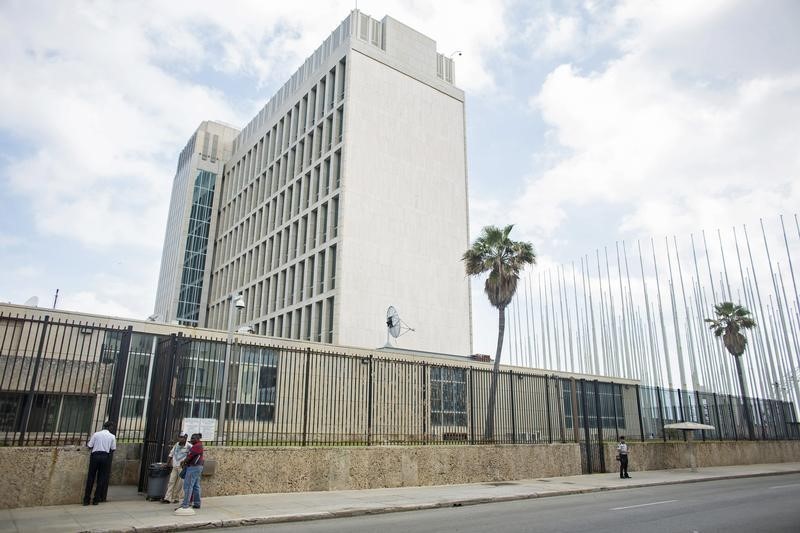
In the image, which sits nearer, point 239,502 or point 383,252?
point 239,502

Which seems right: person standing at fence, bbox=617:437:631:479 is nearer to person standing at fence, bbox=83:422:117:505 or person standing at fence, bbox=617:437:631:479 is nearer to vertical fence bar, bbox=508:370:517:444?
vertical fence bar, bbox=508:370:517:444

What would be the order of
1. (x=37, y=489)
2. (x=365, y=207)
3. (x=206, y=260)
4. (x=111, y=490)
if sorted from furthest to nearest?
(x=206, y=260) → (x=365, y=207) → (x=111, y=490) → (x=37, y=489)

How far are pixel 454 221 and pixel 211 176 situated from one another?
1598 inches

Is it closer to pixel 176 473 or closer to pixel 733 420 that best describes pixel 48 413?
pixel 176 473

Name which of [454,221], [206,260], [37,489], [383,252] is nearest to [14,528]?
[37,489]

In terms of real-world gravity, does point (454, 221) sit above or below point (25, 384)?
above

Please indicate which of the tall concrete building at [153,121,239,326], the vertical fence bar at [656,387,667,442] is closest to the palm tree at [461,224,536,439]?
the vertical fence bar at [656,387,667,442]

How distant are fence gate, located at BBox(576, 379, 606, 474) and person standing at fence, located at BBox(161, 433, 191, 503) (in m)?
16.3

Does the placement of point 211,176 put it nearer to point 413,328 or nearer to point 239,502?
point 413,328

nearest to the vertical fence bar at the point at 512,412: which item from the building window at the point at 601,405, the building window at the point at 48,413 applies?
the building window at the point at 601,405

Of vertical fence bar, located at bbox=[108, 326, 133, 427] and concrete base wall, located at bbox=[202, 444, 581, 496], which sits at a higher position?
vertical fence bar, located at bbox=[108, 326, 133, 427]

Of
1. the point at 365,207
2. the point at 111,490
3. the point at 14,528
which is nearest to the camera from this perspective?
the point at 14,528

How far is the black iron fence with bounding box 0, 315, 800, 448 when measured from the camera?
12.9 metres

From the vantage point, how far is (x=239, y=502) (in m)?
13.0
